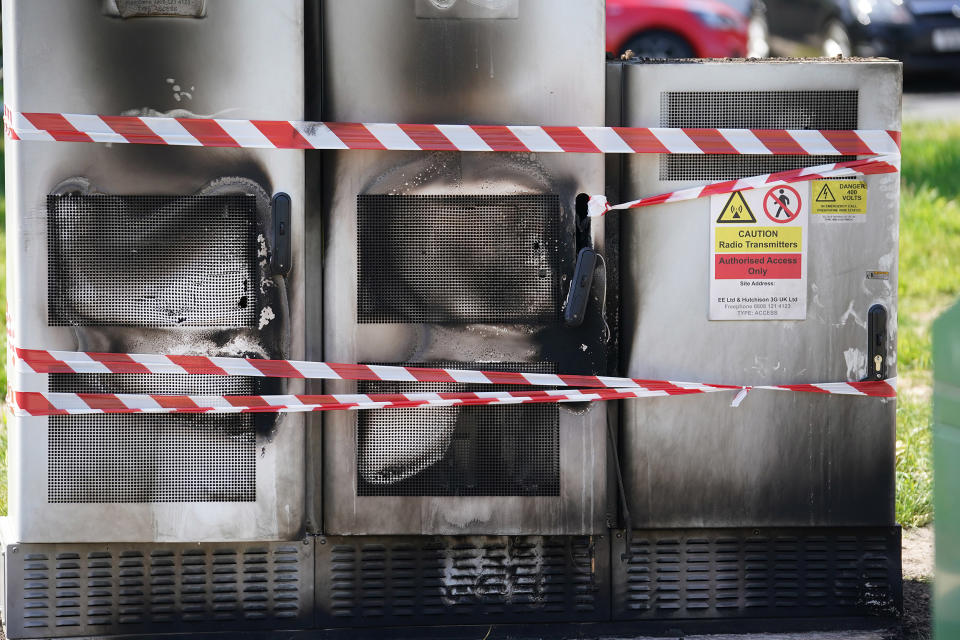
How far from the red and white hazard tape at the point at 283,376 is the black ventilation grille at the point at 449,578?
0.52 m

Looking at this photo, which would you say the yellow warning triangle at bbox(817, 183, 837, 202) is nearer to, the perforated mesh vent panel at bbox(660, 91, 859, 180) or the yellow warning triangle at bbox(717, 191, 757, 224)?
the perforated mesh vent panel at bbox(660, 91, 859, 180)

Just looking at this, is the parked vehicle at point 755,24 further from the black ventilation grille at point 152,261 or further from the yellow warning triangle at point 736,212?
the black ventilation grille at point 152,261

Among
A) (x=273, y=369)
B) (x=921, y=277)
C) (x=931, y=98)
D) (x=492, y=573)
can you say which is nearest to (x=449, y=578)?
(x=492, y=573)

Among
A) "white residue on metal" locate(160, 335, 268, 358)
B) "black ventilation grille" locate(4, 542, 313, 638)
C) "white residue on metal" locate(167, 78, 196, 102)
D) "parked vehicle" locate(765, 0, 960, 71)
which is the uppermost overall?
"parked vehicle" locate(765, 0, 960, 71)

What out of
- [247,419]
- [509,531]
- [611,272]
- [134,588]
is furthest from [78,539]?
[611,272]

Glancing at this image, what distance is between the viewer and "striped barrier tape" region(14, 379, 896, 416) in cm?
417

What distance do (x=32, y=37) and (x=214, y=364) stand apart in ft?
3.91

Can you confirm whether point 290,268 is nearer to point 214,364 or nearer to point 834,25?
point 214,364

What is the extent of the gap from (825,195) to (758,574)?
136cm

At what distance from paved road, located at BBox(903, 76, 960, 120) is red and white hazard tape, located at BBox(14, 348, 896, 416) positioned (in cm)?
966

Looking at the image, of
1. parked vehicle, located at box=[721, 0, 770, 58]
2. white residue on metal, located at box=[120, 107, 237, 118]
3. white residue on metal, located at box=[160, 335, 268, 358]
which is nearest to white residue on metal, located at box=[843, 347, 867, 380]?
white residue on metal, located at box=[160, 335, 268, 358]

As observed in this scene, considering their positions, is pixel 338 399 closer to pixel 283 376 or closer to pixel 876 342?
pixel 283 376

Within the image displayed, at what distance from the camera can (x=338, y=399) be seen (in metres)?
4.25

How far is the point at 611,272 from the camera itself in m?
4.36
